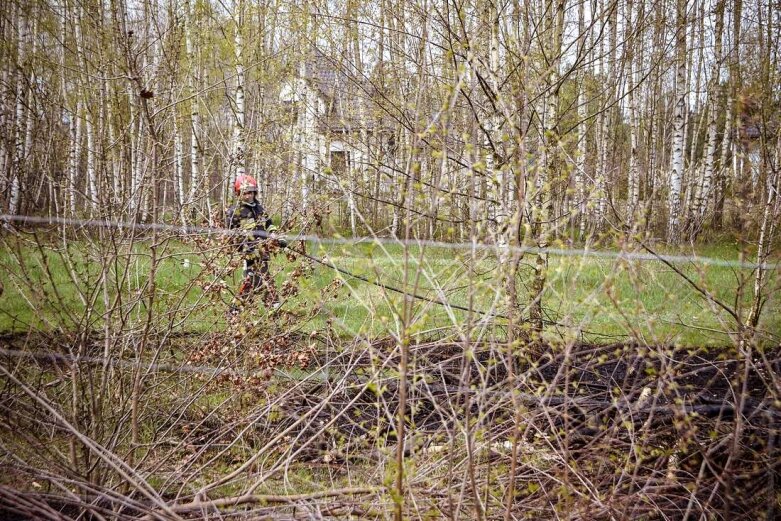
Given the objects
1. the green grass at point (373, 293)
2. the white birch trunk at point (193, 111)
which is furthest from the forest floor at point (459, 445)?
the white birch trunk at point (193, 111)

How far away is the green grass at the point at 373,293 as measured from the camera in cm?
244

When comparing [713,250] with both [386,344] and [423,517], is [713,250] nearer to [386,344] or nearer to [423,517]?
[386,344]

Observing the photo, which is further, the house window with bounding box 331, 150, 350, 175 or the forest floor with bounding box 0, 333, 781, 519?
the house window with bounding box 331, 150, 350, 175

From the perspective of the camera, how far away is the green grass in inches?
96.2

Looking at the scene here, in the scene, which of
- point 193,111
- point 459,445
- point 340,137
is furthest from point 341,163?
point 193,111

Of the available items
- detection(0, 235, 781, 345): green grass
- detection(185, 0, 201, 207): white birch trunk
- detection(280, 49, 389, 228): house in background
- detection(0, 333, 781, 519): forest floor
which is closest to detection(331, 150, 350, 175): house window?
detection(280, 49, 389, 228): house in background

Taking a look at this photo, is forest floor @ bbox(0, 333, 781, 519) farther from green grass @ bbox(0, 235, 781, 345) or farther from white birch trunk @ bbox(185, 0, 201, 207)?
white birch trunk @ bbox(185, 0, 201, 207)

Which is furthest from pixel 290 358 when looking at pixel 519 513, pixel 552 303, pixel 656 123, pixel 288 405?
pixel 656 123

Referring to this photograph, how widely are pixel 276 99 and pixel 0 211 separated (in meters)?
11.1

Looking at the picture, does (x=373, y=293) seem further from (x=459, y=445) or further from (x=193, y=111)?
(x=193, y=111)

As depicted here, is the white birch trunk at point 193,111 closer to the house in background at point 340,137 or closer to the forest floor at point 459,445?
the house in background at point 340,137

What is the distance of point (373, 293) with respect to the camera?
9.18ft

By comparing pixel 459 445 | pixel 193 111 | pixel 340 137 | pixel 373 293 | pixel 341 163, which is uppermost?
pixel 193 111

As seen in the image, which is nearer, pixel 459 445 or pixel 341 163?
pixel 459 445
